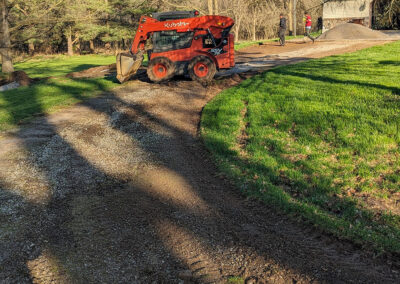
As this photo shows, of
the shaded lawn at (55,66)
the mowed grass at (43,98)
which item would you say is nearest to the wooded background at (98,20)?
the shaded lawn at (55,66)

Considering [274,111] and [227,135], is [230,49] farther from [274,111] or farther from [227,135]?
[227,135]

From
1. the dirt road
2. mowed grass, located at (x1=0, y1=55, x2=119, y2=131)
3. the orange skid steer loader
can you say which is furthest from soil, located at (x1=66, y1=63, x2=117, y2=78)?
the dirt road

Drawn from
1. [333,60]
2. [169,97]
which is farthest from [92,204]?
[333,60]

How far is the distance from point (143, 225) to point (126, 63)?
12110 mm

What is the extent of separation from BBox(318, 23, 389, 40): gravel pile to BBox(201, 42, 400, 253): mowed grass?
15533 millimetres

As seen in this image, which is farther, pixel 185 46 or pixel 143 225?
pixel 185 46

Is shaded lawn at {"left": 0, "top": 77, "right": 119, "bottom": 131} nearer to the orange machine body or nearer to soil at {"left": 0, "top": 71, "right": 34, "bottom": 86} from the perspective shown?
soil at {"left": 0, "top": 71, "right": 34, "bottom": 86}

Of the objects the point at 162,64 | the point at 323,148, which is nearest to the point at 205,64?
the point at 162,64

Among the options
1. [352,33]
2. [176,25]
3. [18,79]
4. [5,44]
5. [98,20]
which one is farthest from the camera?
[98,20]

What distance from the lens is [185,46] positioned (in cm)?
1571

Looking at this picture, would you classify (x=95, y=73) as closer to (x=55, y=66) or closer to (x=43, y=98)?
(x=43, y=98)

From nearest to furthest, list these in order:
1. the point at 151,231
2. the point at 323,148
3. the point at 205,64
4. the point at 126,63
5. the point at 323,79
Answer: the point at 151,231, the point at 323,148, the point at 323,79, the point at 205,64, the point at 126,63

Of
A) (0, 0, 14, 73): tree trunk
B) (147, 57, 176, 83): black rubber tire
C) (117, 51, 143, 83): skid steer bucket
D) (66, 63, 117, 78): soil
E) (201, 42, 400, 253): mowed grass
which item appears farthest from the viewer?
(0, 0, 14, 73): tree trunk

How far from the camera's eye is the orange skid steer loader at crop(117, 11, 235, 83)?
606 inches
